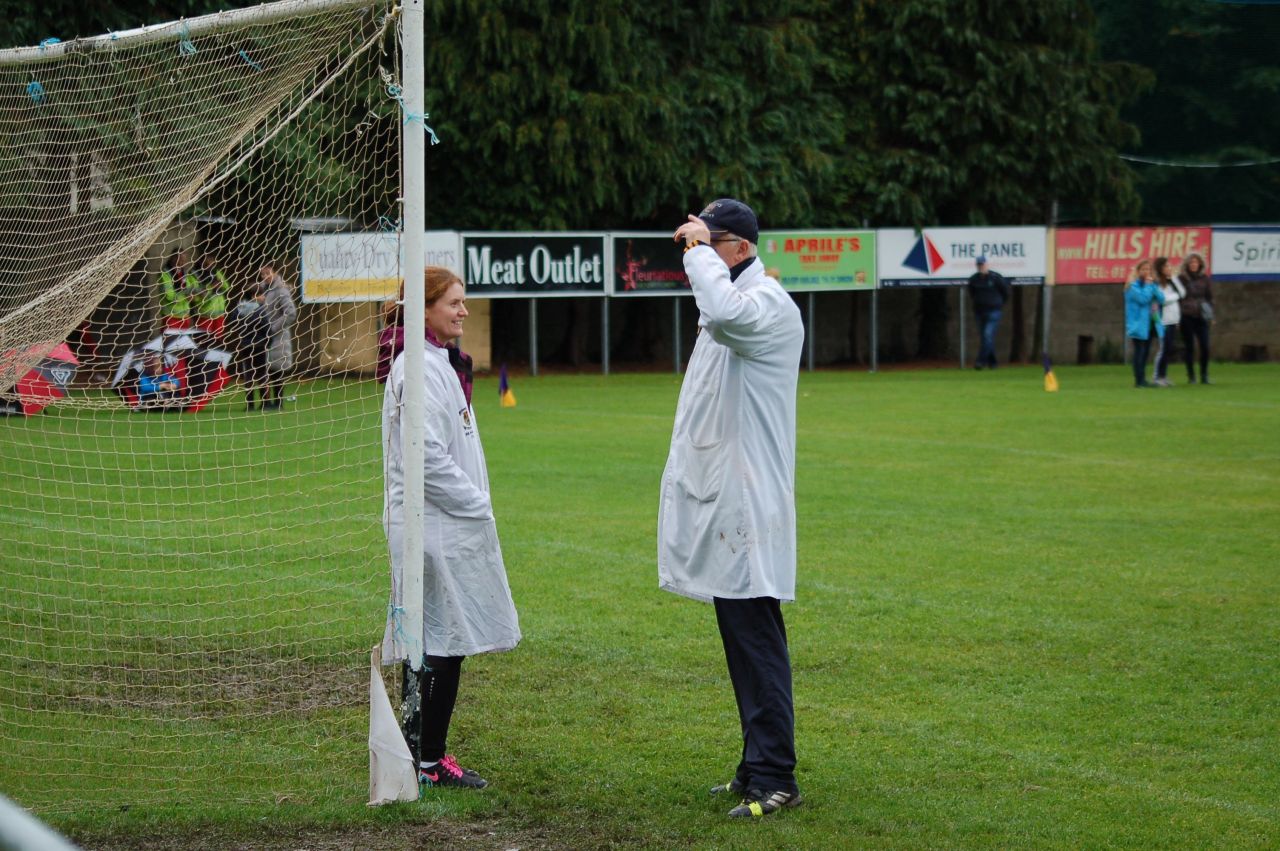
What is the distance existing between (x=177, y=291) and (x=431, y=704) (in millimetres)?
3739

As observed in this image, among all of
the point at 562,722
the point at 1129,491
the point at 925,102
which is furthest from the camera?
the point at 925,102

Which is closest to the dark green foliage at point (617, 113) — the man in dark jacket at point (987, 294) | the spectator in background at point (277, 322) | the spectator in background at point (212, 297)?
the man in dark jacket at point (987, 294)

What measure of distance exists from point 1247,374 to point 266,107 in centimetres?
2401

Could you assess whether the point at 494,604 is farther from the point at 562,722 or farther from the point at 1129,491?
the point at 1129,491

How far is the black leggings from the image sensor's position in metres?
5.36

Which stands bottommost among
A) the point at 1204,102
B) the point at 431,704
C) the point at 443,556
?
the point at 431,704

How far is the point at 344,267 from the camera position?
7.98 m

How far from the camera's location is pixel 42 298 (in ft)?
21.3

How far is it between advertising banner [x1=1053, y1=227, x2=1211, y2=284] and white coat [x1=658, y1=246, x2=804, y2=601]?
82.4 ft

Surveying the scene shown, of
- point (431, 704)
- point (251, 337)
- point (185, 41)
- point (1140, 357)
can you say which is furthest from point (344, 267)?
point (1140, 357)

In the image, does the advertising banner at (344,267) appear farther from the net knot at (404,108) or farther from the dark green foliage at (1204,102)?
the dark green foliage at (1204,102)

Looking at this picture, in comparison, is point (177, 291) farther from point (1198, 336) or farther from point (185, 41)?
point (1198, 336)

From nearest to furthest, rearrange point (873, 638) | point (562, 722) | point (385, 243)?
point (562, 722), point (385, 243), point (873, 638)

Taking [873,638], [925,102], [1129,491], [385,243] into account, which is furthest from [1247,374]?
[385,243]
